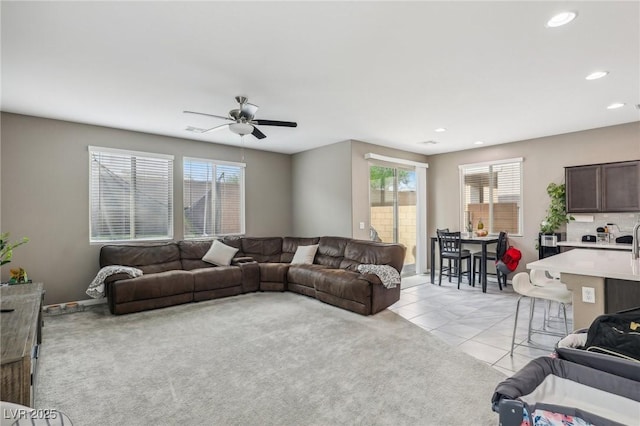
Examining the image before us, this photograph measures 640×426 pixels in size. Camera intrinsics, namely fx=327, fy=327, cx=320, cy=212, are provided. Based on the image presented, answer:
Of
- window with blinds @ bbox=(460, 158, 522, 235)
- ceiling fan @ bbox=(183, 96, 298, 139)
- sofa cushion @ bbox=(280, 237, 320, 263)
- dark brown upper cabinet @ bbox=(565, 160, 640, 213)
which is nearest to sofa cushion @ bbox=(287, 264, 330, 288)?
sofa cushion @ bbox=(280, 237, 320, 263)

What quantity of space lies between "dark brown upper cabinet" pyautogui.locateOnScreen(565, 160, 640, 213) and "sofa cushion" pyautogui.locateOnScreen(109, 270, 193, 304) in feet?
20.1

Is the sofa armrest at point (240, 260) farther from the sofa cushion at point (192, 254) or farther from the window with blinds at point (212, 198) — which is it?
the window with blinds at point (212, 198)

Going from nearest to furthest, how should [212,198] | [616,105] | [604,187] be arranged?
[616,105] < [604,187] < [212,198]

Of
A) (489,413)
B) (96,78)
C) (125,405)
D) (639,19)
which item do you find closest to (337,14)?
(639,19)

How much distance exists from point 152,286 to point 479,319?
4360 millimetres

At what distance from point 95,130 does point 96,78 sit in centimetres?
205

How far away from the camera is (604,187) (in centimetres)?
495

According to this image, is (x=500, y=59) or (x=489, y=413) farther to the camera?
(x=500, y=59)

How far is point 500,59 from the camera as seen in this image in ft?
9.41

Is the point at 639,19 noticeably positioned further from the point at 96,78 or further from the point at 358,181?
the point at 96,78

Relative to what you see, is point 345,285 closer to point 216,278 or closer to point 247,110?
point 216,278

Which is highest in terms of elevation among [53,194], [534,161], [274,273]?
[534,161]

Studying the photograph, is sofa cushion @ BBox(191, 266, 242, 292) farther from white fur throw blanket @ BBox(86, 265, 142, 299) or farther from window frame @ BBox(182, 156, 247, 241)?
window frame @ BBox(182, 156, 247, 241)

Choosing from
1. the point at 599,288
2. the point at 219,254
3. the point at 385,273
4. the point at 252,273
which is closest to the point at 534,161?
the point at 385,273
